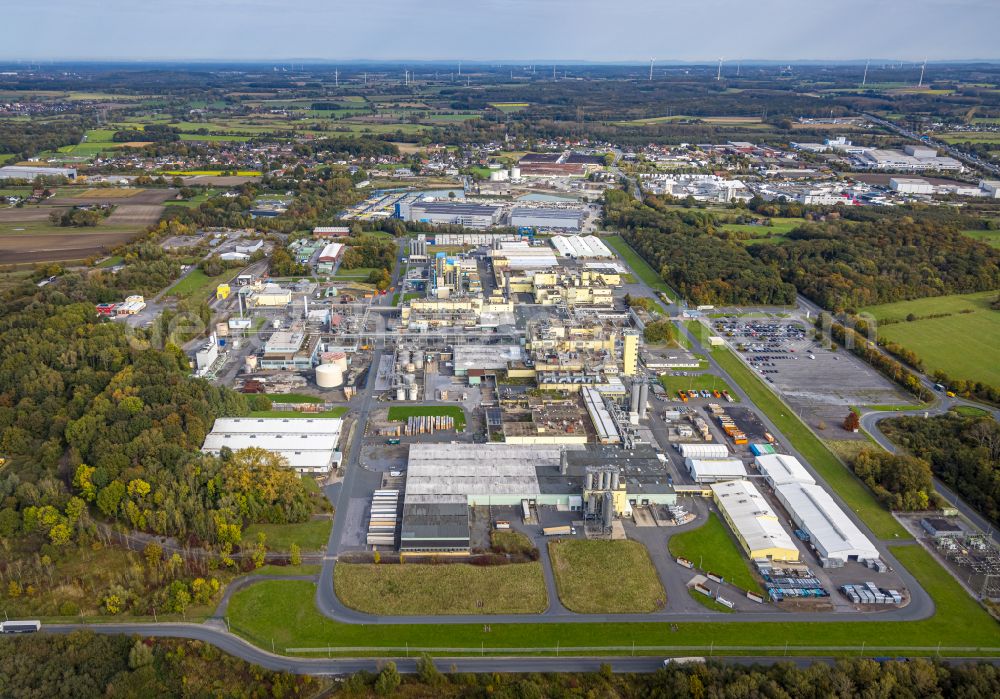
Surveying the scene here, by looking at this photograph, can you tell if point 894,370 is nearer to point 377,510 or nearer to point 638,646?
point 638,646

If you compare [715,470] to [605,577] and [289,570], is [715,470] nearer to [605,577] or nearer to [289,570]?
[605,577]

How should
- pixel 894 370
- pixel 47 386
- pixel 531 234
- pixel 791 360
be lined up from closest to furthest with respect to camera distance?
pixel 47 386 → pixel 894 370 → pixel 791 360 → pixel 531 234

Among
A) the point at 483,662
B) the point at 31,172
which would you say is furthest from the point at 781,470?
the point at 31,172

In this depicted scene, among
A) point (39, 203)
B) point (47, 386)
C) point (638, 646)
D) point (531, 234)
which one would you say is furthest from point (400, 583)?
point (39, 203)

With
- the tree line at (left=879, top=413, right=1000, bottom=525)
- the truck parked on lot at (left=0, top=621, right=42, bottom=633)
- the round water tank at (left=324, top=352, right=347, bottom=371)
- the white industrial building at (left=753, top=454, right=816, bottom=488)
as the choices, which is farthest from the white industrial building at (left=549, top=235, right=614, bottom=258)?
the truck parked on lot at (left=0, top=621, right=42, bottom=633)

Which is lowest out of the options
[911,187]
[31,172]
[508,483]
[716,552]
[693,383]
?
[716,552]

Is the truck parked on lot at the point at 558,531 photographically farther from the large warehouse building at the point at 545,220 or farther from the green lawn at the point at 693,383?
the large warehouse building at the point at 545,220

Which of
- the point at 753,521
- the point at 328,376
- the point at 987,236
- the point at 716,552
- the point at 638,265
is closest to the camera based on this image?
the point at 716,552
